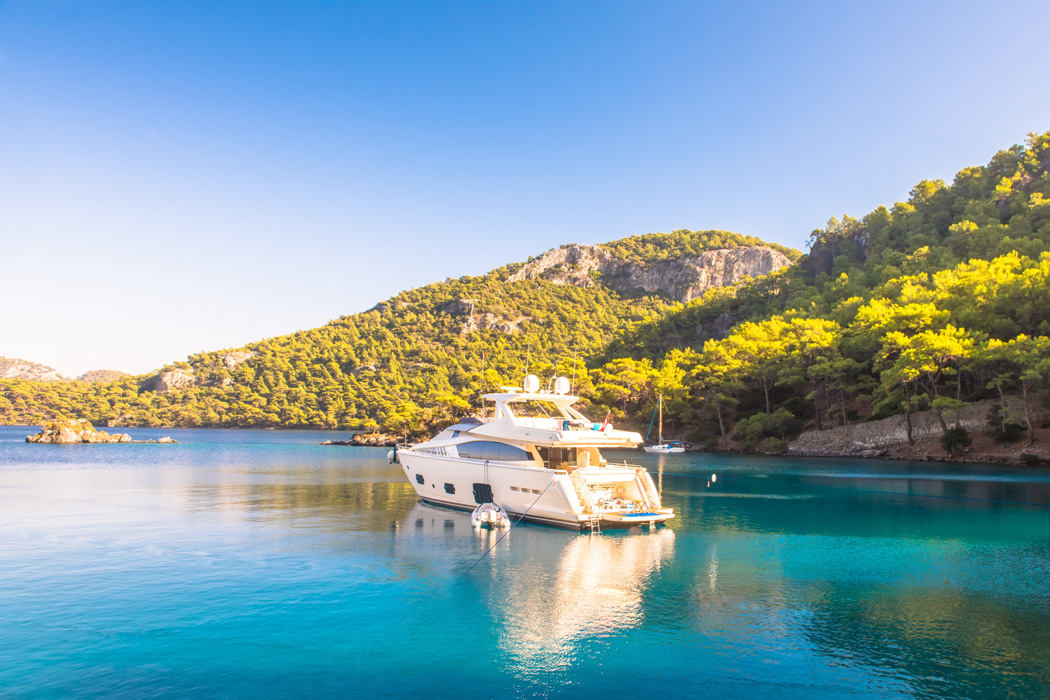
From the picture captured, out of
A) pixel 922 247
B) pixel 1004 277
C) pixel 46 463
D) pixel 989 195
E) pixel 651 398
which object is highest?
pixel 989 195

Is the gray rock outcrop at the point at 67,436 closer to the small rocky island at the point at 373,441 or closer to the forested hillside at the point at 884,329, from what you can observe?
the small rocky island at the point at 373,441

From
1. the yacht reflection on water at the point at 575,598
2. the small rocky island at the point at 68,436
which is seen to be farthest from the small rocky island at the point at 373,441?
the yacht reflection on water at the point at 575,598

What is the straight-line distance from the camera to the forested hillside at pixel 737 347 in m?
53.4

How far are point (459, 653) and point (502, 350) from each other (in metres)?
140

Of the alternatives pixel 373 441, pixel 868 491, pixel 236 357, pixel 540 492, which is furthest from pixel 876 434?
pixel 236 357

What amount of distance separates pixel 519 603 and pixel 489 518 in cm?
817

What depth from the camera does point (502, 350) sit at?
5915 inches

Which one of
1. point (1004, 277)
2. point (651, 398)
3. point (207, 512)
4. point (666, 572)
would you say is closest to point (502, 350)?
point (651, 398)

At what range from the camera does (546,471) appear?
2061cm

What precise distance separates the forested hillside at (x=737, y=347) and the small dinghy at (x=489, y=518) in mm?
8628

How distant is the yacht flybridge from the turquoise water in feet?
2.76

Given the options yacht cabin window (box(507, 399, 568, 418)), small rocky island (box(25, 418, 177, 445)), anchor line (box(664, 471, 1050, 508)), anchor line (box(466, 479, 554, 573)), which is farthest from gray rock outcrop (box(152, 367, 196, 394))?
anchor line (box(466, 479, 554, 573))

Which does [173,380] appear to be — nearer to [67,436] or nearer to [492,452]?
[67,436]

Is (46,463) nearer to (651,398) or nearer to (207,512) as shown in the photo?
(207,512)
